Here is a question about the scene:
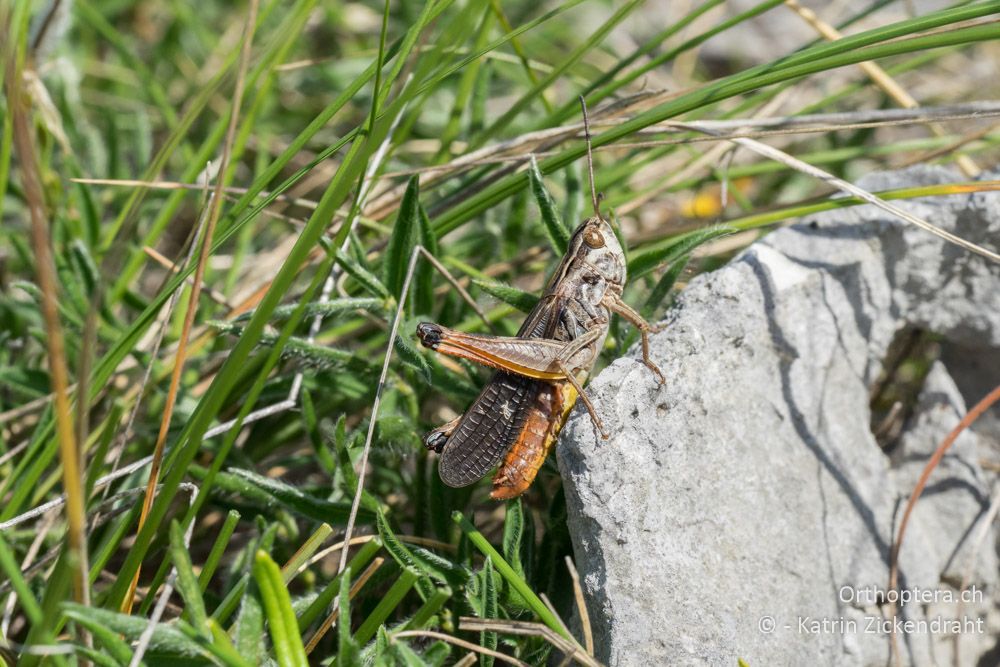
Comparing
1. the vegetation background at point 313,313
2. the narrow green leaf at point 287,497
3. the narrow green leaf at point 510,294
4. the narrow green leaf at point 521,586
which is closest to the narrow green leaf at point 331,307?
the vegetation background at point 313,313

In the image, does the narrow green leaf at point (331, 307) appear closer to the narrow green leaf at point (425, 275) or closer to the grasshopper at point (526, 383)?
the narrow green leaf at point (425, 275)

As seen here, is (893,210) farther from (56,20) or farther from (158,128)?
(158,128)

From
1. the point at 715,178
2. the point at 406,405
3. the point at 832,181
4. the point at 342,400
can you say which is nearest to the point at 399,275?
the point at 406,405

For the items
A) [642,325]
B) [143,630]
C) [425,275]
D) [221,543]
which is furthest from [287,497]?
[642,325]

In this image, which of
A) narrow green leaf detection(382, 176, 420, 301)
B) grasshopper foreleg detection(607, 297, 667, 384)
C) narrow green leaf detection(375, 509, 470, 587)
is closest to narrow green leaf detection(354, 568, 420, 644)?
narrow green leaf detection(375, 509, 470, 587)

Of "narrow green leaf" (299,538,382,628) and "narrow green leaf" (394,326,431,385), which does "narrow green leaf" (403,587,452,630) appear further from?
"narrow green leaf" (394,326,431,385)

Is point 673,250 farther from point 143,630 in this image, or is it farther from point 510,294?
point 143,630

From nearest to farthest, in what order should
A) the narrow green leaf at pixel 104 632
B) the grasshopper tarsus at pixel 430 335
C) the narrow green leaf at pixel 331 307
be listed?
the narrow green leaf at pixel 104 632 → the grasshopper tarsus at pixel 430 335 → the narrow green leaf at pixel 331 307
